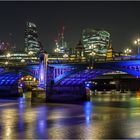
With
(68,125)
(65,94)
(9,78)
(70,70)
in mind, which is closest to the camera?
(68,125)

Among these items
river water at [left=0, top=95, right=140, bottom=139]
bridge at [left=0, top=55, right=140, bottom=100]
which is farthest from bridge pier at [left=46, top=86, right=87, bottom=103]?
river water at [left=0, top=95, right=140, bottom=139]

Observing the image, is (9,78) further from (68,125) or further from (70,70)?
(68,125)

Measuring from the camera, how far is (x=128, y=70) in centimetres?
8619

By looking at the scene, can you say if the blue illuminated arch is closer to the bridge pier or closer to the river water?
the bridge pier

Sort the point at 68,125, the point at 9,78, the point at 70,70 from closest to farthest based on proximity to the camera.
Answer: the point at 68,125
the point at 70,70
the point at 9,78

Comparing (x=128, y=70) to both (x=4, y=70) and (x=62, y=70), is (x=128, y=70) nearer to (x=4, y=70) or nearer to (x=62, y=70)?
(x=62, y=70)

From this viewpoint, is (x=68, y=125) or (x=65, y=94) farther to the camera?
(x=65, y=94)

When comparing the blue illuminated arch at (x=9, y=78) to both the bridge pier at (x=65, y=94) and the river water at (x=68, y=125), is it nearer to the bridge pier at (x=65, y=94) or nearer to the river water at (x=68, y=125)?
the bridge pier at (x=65, y=94)

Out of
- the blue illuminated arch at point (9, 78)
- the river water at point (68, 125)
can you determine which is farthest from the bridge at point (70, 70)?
the river water at point (68, 125)

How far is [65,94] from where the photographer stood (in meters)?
105

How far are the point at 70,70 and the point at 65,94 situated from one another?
949cm

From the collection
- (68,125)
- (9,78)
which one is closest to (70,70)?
(9,78)

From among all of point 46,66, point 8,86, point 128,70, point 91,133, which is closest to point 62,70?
point 46,66

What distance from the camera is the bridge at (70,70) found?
87.2 meters
